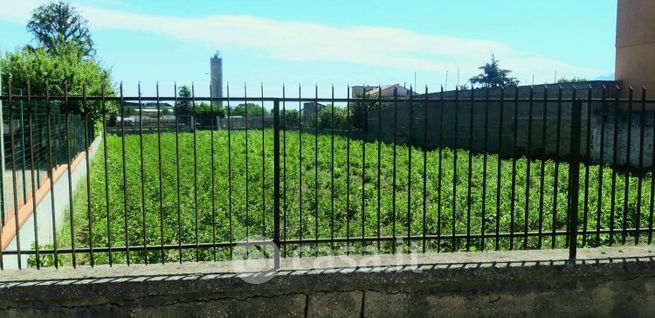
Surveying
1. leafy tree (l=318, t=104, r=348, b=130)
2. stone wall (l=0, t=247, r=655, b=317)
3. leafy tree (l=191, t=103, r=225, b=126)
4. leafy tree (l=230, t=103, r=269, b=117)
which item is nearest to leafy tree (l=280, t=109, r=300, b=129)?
leafy tree (l=230, t=103, r=269, b=117)

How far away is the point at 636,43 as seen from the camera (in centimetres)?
1802

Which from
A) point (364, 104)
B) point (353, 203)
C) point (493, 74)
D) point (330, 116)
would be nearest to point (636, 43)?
point (330, 116)

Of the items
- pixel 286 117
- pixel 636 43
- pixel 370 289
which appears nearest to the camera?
pixel 370 289

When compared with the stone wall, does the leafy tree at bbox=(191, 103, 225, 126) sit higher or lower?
higher

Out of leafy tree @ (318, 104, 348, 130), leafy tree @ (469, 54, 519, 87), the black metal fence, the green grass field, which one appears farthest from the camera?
leafy tree @ (469, 54, 519, 87)

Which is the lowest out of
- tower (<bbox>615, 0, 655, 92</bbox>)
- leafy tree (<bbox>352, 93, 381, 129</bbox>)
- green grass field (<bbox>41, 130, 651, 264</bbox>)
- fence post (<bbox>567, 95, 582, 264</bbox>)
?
green grass field (<bbox>41, 130, 651, 264</bbox>)

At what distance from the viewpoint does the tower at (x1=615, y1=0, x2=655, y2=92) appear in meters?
17.4

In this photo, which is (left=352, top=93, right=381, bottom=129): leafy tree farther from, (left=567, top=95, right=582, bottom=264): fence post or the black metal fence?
(left=567, top=95, right=582, bottom=264): fence post

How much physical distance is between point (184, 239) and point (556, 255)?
14.1ft

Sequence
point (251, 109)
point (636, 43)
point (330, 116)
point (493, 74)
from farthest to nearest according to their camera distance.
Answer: point (493, 74) → point (636, 43) → point (330, 116) → point (251, 109)

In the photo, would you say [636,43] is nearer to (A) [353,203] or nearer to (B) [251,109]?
(A) [353,203]

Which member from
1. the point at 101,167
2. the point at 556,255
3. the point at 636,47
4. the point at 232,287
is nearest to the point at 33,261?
the point at 232,287

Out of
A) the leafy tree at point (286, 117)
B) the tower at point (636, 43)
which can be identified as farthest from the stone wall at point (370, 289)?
the tower at point (636, 43)

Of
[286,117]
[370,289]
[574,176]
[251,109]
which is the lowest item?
[370,289]
